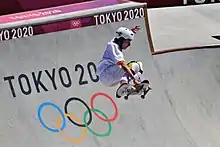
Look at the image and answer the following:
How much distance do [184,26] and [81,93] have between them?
201 cm

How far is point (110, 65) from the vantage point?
3.72 metres

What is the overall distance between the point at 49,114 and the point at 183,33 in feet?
6.63

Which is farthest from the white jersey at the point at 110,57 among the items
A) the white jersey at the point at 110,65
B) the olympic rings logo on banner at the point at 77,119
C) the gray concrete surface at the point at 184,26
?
the gray concrete surface at the point at 184,26

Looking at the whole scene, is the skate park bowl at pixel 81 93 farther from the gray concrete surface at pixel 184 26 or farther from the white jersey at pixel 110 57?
the gray concrete surface at pixel 184 26

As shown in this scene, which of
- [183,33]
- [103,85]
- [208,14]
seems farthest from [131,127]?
[208,14]

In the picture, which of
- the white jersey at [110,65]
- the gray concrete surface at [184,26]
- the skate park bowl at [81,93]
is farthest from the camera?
the gray concrete surface at [184,26]

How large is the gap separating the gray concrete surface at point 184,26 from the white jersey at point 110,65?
704 mm

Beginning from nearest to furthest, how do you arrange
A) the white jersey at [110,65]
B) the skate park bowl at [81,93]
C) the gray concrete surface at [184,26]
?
the skate park bowl at [81,93] → the white jersey at [110,65] → the gray concrete surface at [184,26]

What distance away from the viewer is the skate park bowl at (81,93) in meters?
3.45

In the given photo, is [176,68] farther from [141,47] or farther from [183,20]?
[183,20]

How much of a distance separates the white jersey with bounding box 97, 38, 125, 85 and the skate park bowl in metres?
0.05

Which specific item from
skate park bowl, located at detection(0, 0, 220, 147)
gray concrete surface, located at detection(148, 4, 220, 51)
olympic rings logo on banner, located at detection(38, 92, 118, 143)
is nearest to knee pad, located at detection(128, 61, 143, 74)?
skate park bowl, located at detection(0, 0, 220, 147)

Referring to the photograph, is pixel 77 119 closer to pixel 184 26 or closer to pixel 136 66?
pixel 136 66

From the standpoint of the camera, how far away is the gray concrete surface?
15.2 ft
